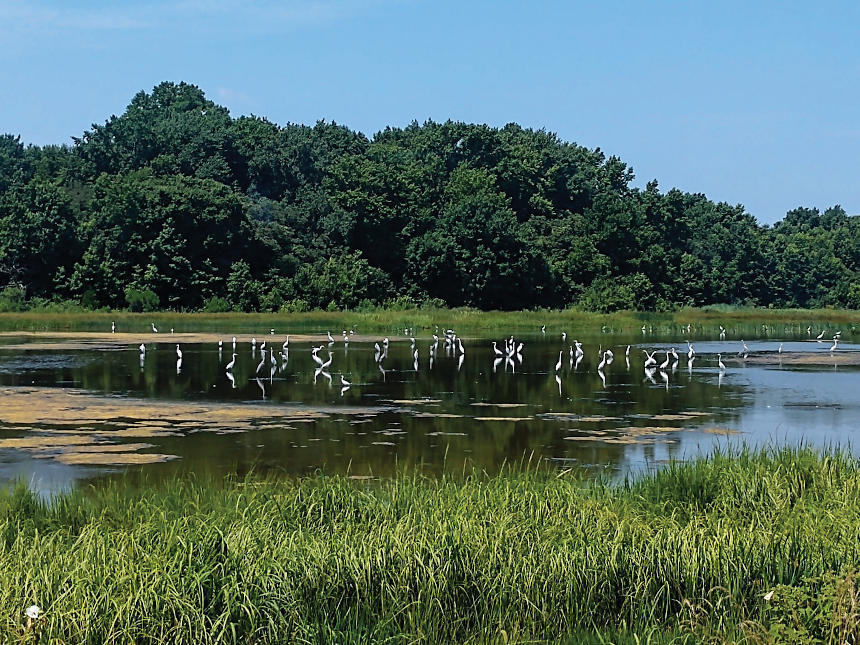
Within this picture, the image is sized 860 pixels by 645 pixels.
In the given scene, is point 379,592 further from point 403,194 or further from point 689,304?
point 689,304

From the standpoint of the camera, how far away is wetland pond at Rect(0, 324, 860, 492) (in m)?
16.2

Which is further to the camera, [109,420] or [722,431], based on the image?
[109,420]

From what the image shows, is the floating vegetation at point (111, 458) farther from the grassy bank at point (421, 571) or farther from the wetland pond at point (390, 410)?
the grassy bank at point (421, 571)

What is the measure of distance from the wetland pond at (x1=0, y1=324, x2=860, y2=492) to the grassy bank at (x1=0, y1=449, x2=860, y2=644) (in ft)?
8.99

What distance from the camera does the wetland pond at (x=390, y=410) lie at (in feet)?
53.1

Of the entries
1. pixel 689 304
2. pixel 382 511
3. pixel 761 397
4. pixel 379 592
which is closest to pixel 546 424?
pixel 761 397

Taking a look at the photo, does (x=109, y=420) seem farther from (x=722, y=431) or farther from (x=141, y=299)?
(x=141, y=299)

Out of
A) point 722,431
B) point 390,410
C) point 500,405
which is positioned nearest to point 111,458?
point 390,410

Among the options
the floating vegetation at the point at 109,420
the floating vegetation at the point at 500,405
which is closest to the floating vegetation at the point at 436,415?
the floating vegetation at the point at 109,420

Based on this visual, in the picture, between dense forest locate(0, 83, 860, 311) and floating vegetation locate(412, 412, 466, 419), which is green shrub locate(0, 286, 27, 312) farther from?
floating vegetation locate(412, 412, 466, 419)

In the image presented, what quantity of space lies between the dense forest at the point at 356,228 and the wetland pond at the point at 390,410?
90.3ft

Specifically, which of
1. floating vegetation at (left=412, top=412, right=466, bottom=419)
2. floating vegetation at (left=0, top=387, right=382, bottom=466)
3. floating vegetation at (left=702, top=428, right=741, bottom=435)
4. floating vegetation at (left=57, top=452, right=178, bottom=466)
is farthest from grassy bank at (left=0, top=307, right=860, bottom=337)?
floating vegetation at (left=57, top=452, right=178, bottom=466)

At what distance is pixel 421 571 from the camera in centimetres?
807

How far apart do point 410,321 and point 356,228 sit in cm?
1809
